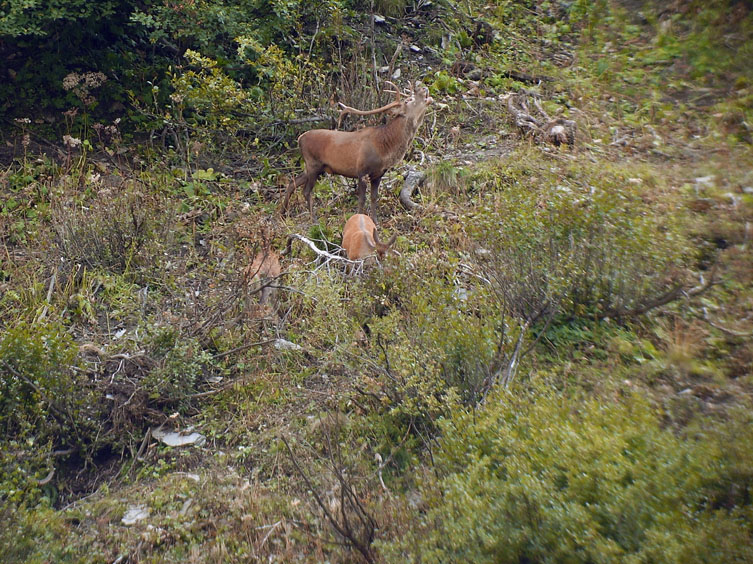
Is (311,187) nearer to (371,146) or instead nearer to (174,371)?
(371,146)

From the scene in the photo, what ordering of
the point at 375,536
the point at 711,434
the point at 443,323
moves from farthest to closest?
the point at 443,323
the point at 375,536
the point at 711,434

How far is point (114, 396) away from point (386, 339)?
6.75 ft

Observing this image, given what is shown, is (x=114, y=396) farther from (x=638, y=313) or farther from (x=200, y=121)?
(x=200, y=121)

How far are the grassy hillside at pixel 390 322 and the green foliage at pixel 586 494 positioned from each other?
0.01 m

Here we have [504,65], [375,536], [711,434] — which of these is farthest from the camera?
[504,65]

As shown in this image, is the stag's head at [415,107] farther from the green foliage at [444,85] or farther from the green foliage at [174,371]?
the green foliage at [174,371]

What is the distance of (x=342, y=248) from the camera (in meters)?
6.91

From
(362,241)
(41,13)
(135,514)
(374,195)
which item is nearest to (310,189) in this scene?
(374,195)

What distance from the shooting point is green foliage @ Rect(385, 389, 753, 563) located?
2.35 meters

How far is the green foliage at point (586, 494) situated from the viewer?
235 centimetres

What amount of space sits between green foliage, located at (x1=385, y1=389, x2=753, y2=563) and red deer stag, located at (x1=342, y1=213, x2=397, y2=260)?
314cm

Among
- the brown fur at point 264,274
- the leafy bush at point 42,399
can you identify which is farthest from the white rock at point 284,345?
the leafy bush at point 42,399

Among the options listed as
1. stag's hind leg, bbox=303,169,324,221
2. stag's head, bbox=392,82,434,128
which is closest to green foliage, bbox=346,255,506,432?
stag's head, bbox=392,82,434,128

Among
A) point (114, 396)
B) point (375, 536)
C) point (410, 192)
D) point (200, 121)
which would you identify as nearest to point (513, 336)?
point (375, 536)
